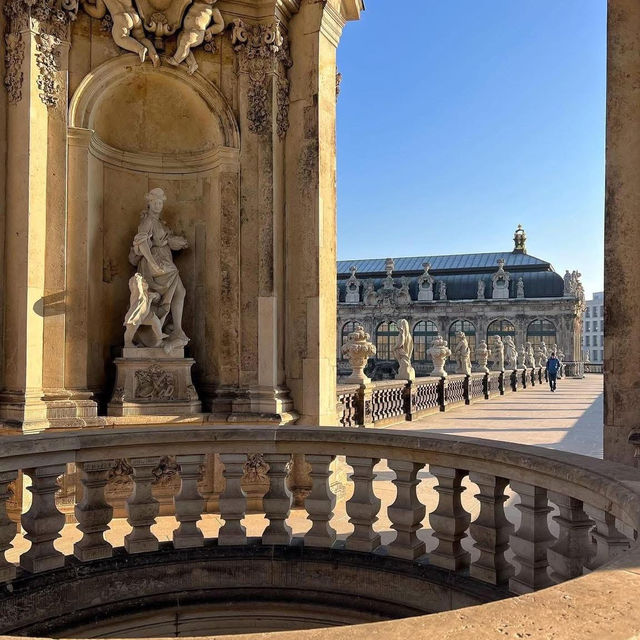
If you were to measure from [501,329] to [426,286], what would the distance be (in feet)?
27.8

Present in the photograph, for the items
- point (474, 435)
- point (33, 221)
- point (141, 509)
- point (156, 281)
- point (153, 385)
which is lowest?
point (474, 435)

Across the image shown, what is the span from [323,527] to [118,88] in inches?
209

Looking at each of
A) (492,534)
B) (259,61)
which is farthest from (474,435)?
(492,534)

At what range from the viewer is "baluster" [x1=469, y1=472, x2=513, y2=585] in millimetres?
3035

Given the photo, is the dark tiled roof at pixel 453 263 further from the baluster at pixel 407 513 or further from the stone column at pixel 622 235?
the baluster at pixel 407 513

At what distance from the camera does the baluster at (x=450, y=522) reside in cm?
323

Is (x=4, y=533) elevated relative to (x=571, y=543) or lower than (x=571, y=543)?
lower

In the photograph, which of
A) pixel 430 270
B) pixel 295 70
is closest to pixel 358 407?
pixel 295 70

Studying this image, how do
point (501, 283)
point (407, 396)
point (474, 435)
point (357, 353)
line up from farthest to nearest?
point (501, 283)
point (407, 396)
point (357, 353)
point (474, 435)

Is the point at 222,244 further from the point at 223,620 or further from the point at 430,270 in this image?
→ the point at 430,270

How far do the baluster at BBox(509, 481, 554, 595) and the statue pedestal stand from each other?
173 inches

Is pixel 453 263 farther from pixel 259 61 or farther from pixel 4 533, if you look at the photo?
pixel 4 533

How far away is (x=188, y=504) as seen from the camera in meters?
3.67

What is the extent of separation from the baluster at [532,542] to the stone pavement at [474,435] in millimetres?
903
